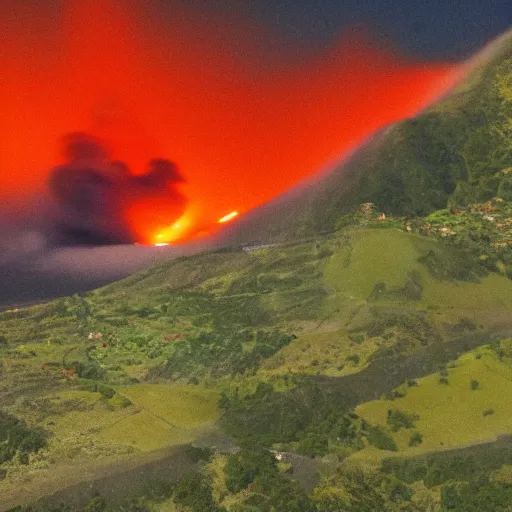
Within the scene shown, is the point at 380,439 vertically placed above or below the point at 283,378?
below

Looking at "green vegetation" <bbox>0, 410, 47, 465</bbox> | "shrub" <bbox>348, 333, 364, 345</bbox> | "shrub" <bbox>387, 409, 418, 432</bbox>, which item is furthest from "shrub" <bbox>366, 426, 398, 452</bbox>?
"green vegetation" <bbox>0, 410, 47, 465</bbox>

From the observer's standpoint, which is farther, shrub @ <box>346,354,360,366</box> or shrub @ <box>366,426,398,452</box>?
shrub @ <box>346,354,360,366</box>

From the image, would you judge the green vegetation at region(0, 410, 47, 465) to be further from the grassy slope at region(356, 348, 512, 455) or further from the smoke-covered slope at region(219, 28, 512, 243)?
the smoke-covered slope at region(219, 28, 512, 243)

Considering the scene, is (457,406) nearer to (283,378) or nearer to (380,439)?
(380,439)

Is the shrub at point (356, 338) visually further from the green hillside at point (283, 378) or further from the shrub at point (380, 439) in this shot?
the shrub at point (380, 439)

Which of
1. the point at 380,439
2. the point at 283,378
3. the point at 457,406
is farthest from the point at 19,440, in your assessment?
the point at 457,406

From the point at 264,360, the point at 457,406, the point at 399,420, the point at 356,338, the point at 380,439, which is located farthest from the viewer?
the point at 356,338

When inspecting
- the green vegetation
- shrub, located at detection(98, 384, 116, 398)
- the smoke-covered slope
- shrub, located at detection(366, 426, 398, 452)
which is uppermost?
the smoke-covered slope

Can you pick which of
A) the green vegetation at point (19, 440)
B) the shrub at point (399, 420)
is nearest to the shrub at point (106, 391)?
the green vegetation at point (19, 440)
